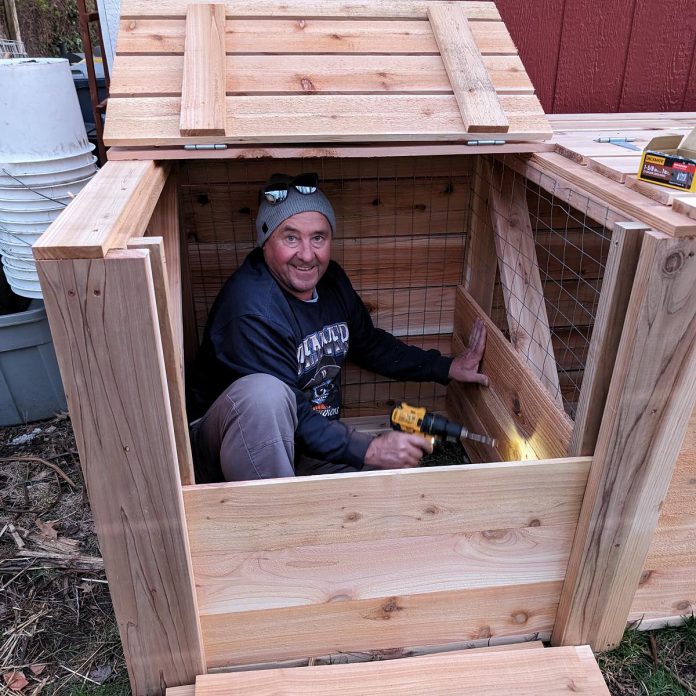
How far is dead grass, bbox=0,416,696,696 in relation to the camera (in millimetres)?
1689

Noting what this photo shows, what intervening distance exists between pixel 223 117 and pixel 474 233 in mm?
1187

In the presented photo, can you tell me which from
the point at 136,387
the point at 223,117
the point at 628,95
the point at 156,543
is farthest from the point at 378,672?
the point at 628,95

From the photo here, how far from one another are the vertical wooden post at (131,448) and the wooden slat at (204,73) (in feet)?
1.84

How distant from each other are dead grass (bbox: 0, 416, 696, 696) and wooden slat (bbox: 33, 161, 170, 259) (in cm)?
129

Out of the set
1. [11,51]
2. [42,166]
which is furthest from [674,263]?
Answer: [11,51]

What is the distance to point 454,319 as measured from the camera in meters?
2.54

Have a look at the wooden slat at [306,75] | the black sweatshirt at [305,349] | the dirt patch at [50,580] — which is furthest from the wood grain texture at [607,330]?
Result: the dirt patch at [50,580]

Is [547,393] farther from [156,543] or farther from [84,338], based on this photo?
[84,338]

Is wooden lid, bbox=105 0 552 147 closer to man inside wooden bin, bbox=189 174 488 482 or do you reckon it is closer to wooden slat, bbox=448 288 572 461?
man inside wooden bin, bbox=189 174 488 482

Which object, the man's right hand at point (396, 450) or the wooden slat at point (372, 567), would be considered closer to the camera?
the wooden slat at point (372, 567)

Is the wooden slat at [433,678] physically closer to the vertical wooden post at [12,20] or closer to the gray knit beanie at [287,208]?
the gray knit beanie at [287,208]

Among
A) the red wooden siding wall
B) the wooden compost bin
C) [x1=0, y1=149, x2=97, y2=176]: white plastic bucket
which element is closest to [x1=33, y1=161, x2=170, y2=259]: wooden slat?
the wooden compost bin

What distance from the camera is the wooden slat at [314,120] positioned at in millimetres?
1458

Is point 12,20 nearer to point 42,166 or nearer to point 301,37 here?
point 42,166
